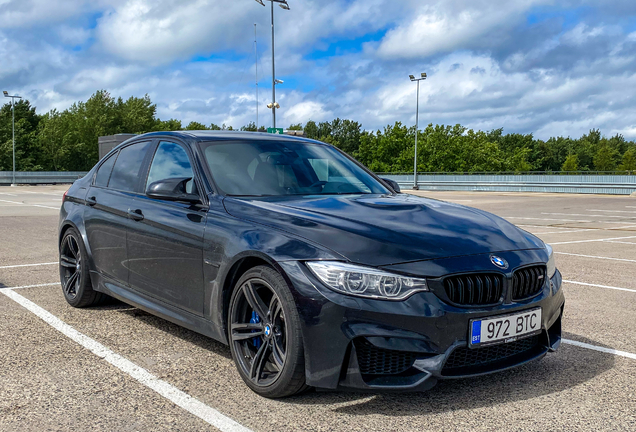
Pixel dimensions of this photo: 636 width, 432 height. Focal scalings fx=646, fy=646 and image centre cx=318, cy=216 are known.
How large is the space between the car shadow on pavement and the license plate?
1.21 feet

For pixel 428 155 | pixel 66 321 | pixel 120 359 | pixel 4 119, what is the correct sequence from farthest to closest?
pixel 428 155 < pixel 4 119 < pixel 66 321 < pixel 120 359

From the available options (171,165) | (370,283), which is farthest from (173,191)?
(370,283)

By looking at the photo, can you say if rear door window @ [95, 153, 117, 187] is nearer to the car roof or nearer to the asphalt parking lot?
the car roof

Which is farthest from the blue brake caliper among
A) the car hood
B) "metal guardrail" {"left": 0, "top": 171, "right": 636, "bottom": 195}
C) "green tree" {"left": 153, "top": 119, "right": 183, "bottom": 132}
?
"green tree" {"left": 153, "top": 119, "right": 183, "bottom": 132}

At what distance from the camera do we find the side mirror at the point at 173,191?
4.08 metres

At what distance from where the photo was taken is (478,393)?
3539 millimetres

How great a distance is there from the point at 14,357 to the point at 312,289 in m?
2.32

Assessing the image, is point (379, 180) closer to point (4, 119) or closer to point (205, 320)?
point (205, 320)

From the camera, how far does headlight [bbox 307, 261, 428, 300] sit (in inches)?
121

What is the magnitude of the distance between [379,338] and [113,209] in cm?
280

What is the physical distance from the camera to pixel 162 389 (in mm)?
3617

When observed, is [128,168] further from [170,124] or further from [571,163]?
[571,163]

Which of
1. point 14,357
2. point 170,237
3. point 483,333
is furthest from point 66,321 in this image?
point 483,333

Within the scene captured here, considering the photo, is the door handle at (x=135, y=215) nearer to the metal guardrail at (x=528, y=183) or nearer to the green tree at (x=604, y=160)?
the metal guardrail at (x=528, y=183)
